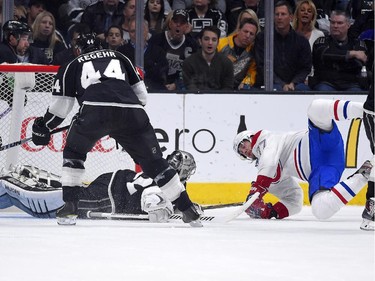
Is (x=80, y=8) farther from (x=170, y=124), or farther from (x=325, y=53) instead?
(x=325, y=53)

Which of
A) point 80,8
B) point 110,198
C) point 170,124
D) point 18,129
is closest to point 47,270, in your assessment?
point 110,198

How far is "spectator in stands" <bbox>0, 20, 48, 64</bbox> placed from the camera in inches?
295

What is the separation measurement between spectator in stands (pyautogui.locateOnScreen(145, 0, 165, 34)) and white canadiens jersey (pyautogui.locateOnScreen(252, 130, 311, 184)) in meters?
1.99

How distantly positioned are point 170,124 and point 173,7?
3.70 ft

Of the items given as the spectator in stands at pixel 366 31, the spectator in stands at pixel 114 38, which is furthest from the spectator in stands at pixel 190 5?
the spectator in stands at pixel 366 31

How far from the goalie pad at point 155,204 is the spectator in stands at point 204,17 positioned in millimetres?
2631

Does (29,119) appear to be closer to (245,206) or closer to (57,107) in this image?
(57,107)

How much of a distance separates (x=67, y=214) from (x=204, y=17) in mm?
3143

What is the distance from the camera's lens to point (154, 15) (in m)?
8.21

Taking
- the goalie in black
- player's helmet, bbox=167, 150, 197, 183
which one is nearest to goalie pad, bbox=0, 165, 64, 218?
the goalie in black

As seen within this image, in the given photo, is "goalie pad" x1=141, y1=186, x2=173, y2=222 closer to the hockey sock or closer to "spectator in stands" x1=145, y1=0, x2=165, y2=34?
the hockey sock

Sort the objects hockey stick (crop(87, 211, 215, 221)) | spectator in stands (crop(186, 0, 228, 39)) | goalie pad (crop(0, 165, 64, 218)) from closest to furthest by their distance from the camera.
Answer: hockey stick (crop(87, 211, 215, 221)), goalie pad (crop(0, 165, 64, 218)), spectator in stands (crop(186, 0, 228, 39))

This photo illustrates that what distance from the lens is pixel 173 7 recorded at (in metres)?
8.43

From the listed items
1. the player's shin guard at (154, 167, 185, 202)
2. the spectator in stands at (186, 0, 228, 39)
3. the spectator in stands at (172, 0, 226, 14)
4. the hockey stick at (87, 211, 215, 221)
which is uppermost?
the spectator in stands at (172, 0, 226, 14)
